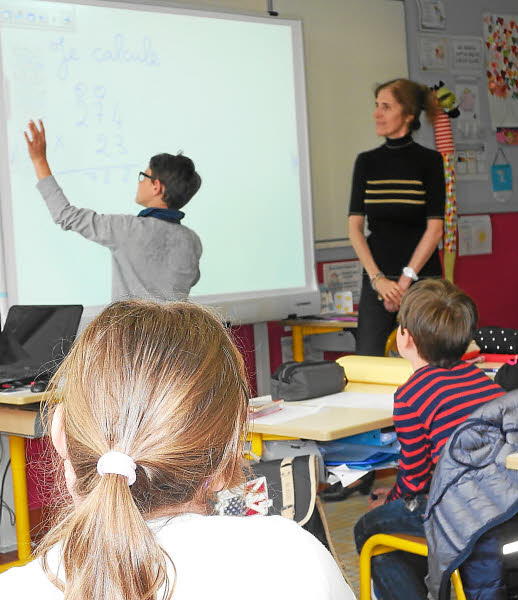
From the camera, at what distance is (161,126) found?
12.8 feet

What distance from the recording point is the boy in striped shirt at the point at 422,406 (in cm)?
212

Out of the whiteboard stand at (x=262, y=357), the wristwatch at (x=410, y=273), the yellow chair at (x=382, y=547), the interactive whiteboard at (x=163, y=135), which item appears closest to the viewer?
the yellow chair at (x=382, y=547)

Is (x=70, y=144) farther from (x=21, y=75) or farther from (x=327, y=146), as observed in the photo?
(x=327, y=146)

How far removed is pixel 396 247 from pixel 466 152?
1.97m

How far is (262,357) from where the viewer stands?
4523 millimetres

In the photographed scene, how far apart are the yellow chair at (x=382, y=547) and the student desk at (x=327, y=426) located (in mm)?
261

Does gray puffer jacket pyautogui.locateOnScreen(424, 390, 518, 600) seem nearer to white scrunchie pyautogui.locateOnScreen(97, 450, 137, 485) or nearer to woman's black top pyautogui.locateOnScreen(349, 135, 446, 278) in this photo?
white scrunchie pyautogui.locateOnScreen(97, 450, 137, 485)

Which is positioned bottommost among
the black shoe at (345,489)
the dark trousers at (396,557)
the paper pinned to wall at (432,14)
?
the black shoe at (345,489)

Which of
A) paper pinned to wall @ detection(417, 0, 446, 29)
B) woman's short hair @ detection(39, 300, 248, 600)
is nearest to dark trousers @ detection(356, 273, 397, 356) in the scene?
paper pinned to wall @ detection(417, 0, 446, 29)

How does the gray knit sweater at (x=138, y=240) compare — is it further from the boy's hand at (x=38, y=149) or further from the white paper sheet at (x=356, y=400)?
the white paper sheet at (x=356, y=400)

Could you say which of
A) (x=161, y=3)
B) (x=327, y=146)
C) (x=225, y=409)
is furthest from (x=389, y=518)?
(x=327, y=146)

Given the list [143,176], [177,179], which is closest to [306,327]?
[143,176]

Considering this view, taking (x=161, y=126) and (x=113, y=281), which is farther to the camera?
(x=161, y=126)

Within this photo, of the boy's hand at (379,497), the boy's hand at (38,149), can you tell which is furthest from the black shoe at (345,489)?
the boy's hand at (38,149)
